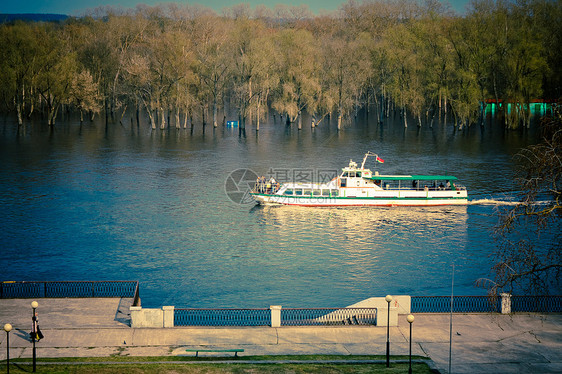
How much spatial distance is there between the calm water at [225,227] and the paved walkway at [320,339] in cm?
1082

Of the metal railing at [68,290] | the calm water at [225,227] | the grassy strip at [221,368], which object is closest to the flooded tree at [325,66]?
the calm water at [225,227]

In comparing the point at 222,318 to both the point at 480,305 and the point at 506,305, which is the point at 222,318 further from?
the point at 480,305

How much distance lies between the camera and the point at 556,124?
3369 centimetres

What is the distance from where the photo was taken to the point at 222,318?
141 feet

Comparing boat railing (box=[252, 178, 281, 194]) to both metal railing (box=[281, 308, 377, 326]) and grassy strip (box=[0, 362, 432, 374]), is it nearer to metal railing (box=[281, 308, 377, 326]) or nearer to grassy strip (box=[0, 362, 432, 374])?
metal railing (box=[281, 308, 377, 326])

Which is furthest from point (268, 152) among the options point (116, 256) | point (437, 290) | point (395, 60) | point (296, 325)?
point (296, 325)

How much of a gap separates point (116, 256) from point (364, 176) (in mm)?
37586

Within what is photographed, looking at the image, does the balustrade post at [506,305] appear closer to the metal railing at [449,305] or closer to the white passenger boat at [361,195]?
the metal railing at [449,305]

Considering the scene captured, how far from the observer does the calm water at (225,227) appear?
53719 mm

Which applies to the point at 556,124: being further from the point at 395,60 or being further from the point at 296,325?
the point at 395,60

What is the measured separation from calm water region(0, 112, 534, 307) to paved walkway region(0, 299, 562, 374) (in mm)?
10816

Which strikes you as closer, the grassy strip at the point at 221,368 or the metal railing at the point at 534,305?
the grassy strip at the point at 221,368

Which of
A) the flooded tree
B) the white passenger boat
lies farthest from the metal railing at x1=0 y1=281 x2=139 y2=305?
the flooded tree

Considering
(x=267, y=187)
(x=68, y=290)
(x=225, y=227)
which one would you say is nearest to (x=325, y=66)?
(x=267, y=187)
